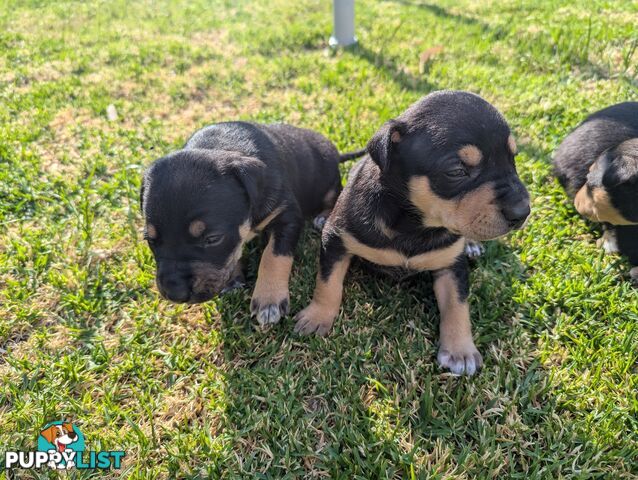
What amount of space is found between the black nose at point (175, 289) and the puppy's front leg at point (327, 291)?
33.7 inches

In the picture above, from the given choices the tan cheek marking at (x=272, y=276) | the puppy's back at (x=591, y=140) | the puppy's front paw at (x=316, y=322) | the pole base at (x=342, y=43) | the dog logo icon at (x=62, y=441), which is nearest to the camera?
the dog logo icon at (x=62, y=441)

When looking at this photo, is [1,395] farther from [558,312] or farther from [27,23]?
[27,23]

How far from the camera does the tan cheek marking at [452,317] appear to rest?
3.05 meters

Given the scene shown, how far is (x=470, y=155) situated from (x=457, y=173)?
0.41 feet

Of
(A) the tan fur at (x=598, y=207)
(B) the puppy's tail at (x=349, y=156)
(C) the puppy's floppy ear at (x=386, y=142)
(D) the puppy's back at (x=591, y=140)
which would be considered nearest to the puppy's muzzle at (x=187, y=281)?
(C) the puppy's floppy ear at (x=386, y=142)

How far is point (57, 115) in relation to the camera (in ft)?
20.0

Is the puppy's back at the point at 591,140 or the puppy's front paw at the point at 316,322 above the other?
the puppy's back at the point at 591,140

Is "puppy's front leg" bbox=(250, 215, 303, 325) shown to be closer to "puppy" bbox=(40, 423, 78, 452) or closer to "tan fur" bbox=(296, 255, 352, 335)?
"tan fur" bbox=(296, 255, 352, 335)

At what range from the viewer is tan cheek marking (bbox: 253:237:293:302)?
341 cm

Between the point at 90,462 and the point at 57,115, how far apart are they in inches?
198

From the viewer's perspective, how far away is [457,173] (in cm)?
271

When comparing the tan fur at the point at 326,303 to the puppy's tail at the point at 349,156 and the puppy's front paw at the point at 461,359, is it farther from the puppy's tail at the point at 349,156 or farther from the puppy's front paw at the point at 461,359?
the puppy's tail at the point at 349,156

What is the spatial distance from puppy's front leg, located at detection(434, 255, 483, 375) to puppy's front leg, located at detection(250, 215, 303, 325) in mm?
1117

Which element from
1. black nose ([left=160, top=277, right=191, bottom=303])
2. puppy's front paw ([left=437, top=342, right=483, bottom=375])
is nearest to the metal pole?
black nose ([left=160, top=277, right=191, bottom=303])
